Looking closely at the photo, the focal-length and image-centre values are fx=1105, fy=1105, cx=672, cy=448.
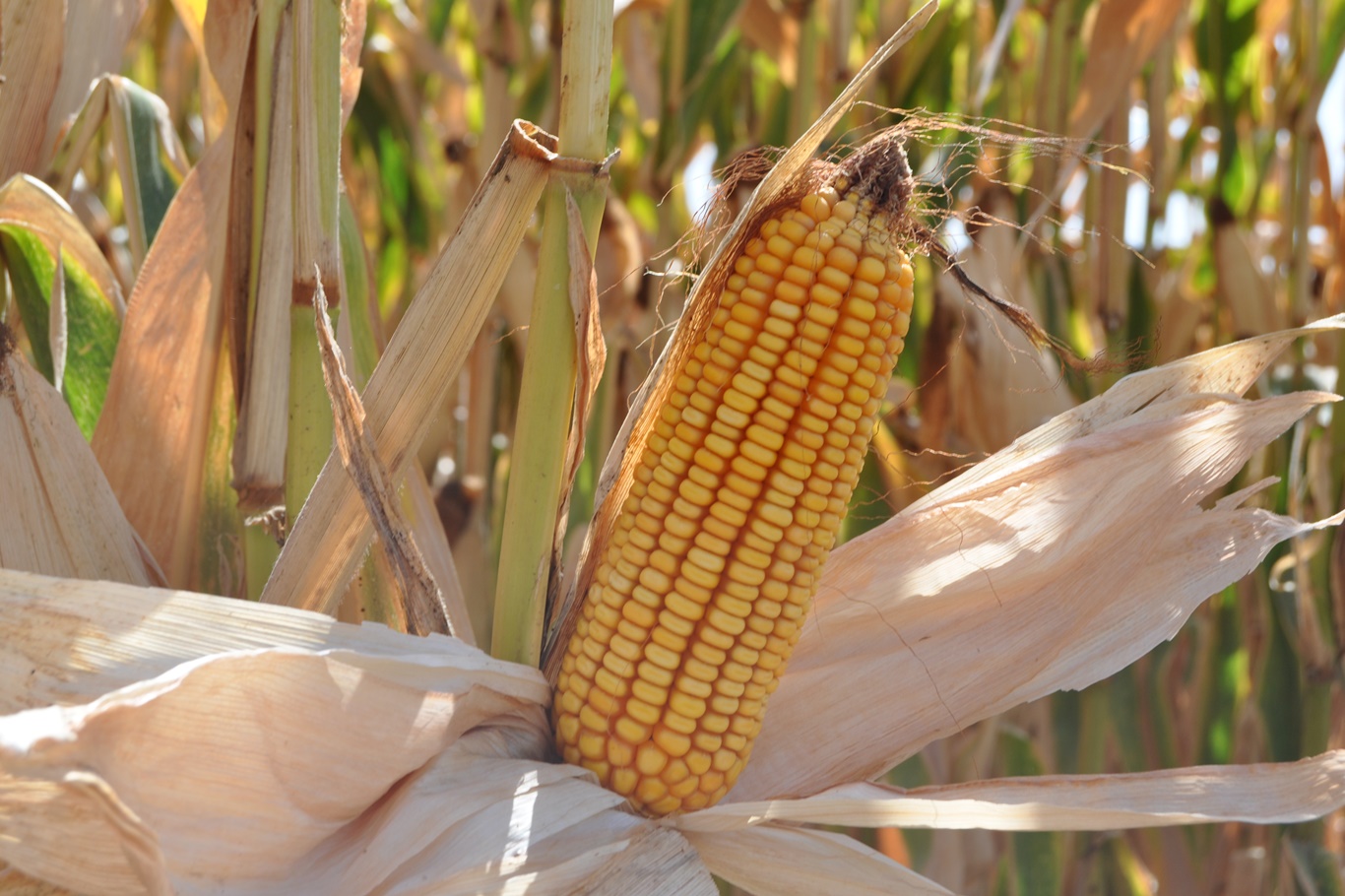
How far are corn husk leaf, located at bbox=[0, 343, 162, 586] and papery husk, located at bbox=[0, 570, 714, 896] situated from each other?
247 mm

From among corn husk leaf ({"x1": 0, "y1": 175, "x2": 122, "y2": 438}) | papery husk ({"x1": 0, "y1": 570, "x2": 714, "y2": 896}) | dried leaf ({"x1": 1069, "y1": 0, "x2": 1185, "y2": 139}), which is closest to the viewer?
papery husk ({"x1": 0, "y1": 570, "x2": 714, "y2": 896})

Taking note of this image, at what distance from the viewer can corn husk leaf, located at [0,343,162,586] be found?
1036mm

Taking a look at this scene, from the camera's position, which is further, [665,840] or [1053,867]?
[1053,867]

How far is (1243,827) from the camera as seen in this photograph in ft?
8.35

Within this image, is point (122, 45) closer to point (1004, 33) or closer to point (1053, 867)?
point (1004, 33)

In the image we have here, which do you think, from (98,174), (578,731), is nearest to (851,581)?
(578,731)

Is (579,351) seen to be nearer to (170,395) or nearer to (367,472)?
(367,472)

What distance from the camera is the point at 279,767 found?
2.73 ft

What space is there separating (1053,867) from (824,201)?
164 centimetres

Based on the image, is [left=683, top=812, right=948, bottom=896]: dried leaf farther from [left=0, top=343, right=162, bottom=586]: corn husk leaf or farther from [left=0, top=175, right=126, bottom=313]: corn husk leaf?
[left=0, top=175, right=126, bottom=313]: corn husk leaf

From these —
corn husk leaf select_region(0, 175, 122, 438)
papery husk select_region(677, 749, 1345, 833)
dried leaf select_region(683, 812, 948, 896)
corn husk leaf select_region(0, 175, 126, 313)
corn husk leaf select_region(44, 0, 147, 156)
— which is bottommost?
dried leaf select_region(683, 812, 948, 896)

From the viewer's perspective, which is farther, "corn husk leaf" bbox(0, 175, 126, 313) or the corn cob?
"corn husk leaf" bbox(0, 175, 126, 313)

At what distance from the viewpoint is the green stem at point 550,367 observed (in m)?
0.91

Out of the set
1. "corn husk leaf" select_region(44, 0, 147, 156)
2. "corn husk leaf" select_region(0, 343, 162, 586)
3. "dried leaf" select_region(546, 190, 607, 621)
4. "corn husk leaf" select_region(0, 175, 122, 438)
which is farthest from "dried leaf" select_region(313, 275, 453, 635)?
"corn husk leaf" select_region(44, 0, 147, 156)
